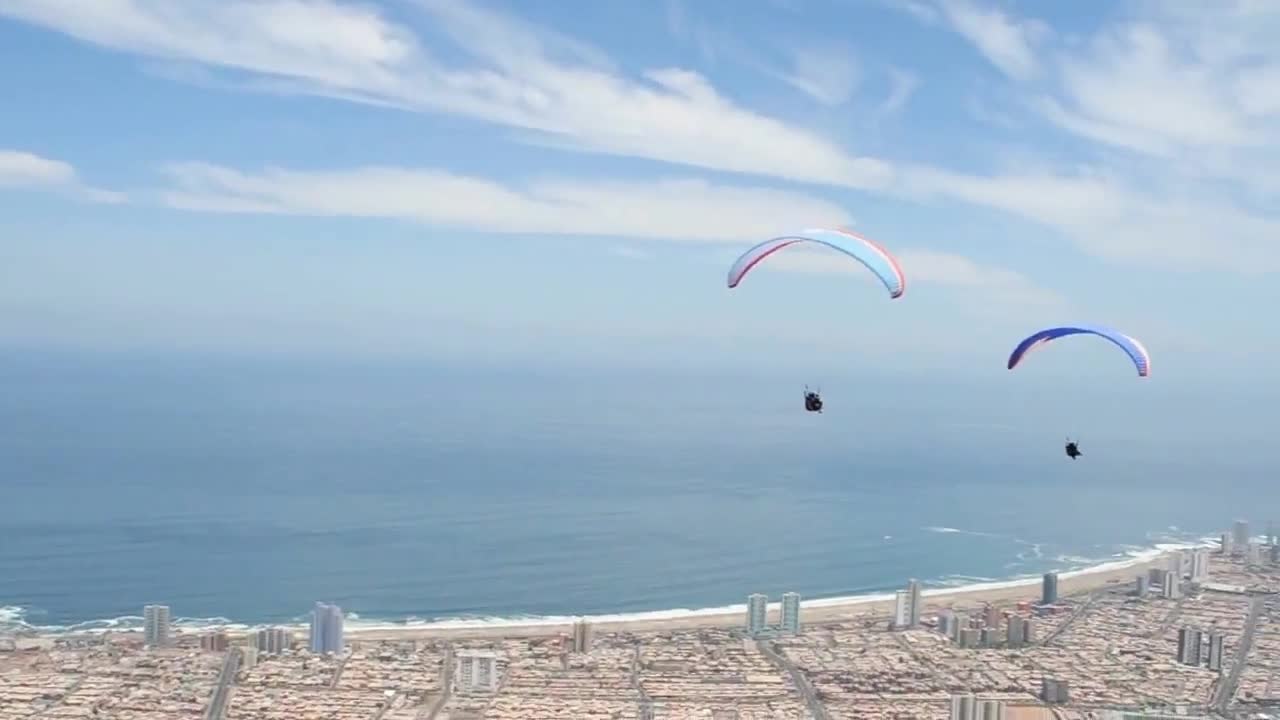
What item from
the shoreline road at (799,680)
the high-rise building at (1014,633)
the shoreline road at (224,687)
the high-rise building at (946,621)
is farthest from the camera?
the high-rise building at (946,621)

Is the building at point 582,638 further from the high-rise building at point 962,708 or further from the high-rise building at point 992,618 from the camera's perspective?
the high-rise building at point 992,618

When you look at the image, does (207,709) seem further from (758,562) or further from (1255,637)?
(1255,637)

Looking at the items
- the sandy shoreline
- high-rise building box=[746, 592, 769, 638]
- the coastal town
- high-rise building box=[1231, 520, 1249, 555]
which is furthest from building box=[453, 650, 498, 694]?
high-rise building box=[1231, 520, 1249, 555]

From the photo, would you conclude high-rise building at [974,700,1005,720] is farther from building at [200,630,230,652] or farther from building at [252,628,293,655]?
building at [200,630,230,652]

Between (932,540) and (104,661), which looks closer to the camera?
(104,661)

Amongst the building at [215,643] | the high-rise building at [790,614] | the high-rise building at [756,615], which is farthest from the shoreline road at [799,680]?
the building at [215,643]

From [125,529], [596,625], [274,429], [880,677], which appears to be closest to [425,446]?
[274,429]
